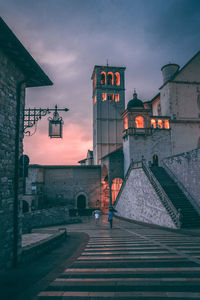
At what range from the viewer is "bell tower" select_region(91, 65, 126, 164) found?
41.8m

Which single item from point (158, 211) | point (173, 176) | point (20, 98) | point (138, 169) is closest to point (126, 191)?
point (138, 169)

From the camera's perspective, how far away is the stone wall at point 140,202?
16.9 m

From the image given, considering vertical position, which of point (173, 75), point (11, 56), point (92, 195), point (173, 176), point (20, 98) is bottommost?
point (92, 195)

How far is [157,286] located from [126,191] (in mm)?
20017

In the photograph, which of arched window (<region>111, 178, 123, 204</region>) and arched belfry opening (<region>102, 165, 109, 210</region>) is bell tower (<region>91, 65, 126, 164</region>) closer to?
arched belfry opening (<region>102, 165, 109, 210</region>)

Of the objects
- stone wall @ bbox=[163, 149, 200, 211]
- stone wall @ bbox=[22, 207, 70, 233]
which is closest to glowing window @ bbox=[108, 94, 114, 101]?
stone wall @ bbox=[163, 149, 200, 211]

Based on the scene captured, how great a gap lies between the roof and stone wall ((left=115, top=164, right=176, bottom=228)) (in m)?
13.3

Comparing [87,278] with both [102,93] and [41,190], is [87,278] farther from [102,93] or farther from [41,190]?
[102,93]

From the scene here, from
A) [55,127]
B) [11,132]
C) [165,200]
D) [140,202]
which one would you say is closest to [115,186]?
[140,202]

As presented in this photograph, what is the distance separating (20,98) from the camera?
8109mm

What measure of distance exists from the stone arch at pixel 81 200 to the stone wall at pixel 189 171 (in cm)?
1648

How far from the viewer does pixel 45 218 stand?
62.9ft

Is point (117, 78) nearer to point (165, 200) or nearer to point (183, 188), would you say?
point (183, 188)

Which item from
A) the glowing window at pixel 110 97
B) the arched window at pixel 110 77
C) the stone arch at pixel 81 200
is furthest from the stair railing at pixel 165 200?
the arched window at pixel 110 77
